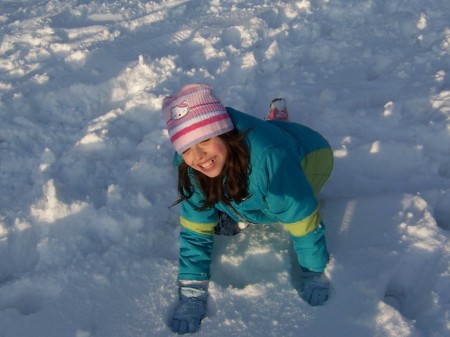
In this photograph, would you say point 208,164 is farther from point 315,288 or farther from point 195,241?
point 315,288

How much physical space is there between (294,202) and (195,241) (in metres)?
0.56

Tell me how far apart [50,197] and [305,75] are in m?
2.03

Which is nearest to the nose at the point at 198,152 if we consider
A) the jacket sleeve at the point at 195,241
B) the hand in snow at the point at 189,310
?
the jacket sleeve at the point at 195,241

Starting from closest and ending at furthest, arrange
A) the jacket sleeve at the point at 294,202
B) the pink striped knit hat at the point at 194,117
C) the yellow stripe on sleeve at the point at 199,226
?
the pink striped knit hat at the point at 194,117, the jacket sleeve at the point at 294,202, the yellow stripe on sleeve at the point at 199,226

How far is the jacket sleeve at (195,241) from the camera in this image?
2.34 metres

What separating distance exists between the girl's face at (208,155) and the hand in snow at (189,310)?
0.64m

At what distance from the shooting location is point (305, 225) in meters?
2.17

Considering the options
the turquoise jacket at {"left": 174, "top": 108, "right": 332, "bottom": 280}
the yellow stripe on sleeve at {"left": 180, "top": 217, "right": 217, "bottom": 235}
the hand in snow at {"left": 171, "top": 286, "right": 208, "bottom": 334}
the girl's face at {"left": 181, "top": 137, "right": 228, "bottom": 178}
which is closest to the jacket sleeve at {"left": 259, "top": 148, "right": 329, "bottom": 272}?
the turquoise jacket at {"left": 174, "top": 108, "right": 332, "bottom": 280}

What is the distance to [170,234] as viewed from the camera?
269 centimetres

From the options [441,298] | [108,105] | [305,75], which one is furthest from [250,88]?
[441,298]

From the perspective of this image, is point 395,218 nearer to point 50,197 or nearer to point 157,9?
point 50,197

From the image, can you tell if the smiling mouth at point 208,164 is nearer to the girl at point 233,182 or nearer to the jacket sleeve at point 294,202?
the girl at point 233,182

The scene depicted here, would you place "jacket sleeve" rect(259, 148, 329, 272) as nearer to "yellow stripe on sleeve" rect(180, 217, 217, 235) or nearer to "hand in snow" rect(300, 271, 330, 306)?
"hand in snow" rect(300, 271, 330, 306)

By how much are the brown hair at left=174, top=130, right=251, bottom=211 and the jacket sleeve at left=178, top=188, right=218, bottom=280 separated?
7 cm
